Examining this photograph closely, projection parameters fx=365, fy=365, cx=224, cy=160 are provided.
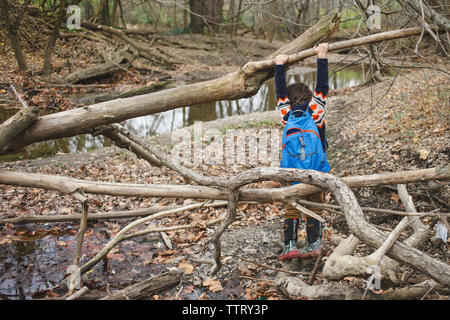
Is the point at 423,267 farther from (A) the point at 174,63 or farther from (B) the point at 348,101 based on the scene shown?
(A) the point at 174,63

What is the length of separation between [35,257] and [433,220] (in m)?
4.63

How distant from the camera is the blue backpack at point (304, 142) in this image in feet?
11.7

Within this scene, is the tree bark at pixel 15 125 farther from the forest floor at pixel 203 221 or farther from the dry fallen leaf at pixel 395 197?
the dry fallen leaf at pixel 395 197

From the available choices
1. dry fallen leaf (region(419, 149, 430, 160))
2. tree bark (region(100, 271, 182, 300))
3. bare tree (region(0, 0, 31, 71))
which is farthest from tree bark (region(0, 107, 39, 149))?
bare tree (region(0, 0, 31, 71))

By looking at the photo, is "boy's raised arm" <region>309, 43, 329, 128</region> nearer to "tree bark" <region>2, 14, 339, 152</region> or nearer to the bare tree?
"tree bark" <region>2, 14, 339, 152</region>

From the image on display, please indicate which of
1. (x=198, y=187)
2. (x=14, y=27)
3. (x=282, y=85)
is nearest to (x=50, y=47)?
(x=14, y=27)

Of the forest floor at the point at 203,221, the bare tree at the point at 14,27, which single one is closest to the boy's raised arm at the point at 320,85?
the forest floor at the point at 203,221

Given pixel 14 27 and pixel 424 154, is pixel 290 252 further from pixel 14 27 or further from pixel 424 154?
pixel 14 27

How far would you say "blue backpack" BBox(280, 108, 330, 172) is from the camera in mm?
3568

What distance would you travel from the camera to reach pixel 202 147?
841 cm

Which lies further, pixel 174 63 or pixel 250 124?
pixel 174 63

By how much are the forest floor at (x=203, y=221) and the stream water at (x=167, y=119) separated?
0.98m
